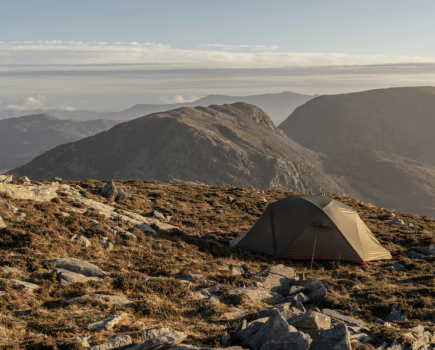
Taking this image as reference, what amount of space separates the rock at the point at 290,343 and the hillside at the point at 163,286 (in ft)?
0.20

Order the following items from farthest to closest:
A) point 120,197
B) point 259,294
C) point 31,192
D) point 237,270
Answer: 1. point 120,197
2. point 31,192
3. point 237,270
4. point 259,294

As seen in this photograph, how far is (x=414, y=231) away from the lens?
25766 millimetres

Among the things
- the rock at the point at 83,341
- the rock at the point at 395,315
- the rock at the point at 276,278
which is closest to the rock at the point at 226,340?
the rock at the point at 83,341

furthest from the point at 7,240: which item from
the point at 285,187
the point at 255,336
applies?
the point at 285,187

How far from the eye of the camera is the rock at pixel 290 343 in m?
6.64

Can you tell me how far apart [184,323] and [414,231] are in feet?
81.0

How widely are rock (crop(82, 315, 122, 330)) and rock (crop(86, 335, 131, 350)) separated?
35.6 inches

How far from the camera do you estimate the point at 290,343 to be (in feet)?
21.9

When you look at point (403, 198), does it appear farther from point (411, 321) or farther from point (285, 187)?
point (411, 321)

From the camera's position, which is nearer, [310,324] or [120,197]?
[310,324]

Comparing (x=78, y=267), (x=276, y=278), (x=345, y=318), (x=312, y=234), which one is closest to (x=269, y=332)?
(x=345, y=318)

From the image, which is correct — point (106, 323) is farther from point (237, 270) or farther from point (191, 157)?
point (191, 157)

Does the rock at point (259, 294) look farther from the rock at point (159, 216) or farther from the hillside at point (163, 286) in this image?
the rock at point (159, 216)

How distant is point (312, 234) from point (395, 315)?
7769 millimetres
